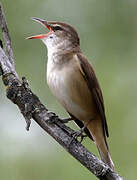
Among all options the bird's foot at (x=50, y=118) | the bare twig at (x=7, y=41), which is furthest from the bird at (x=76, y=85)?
the bird's foot at (x=50, y=118)

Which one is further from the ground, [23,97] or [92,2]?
[92,2]

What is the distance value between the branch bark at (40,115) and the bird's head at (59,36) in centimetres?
110

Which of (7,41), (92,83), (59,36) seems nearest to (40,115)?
(7,41)

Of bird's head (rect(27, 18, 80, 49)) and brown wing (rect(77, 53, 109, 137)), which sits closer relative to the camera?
brown wing (rect(77, 53, 109, 137))

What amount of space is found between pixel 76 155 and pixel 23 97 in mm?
797

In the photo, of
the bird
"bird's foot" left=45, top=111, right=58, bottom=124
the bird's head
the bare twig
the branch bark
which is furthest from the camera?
the bird's head

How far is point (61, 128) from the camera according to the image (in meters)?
4.37

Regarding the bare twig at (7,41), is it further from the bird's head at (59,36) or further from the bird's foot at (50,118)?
the bird's head at (59,36)

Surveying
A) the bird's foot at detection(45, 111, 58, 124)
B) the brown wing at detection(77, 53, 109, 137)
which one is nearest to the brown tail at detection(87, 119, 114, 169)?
the brown wing at detection(77, 53, 109, 137)

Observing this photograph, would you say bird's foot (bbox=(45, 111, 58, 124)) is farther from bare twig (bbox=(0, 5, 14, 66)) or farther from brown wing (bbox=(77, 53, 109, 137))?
brown wing (bbox=(77, 53, 109, 137))

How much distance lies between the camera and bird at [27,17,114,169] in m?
5.20

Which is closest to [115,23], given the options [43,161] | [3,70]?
[43,161]

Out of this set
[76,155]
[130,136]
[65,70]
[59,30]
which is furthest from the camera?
[130,136]

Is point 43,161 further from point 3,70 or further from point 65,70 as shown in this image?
point 3,70
